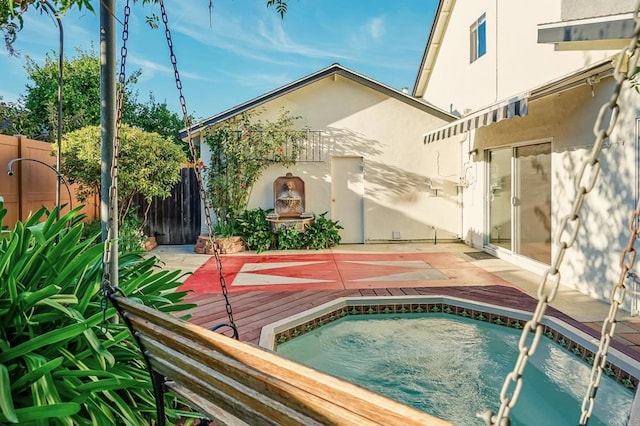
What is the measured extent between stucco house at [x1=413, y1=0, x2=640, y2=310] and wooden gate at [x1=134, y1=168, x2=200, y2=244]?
717 cm

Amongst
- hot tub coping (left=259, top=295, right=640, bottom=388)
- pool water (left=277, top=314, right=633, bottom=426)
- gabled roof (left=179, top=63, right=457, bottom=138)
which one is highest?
gabled roof (left=179, top=63, right=457, bottom=138)

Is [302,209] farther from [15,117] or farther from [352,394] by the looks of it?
[15,117]

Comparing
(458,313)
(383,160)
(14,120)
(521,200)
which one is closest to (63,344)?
(458,313)

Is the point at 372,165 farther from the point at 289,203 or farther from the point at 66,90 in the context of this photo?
the point at 66,90

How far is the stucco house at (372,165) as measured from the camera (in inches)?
494

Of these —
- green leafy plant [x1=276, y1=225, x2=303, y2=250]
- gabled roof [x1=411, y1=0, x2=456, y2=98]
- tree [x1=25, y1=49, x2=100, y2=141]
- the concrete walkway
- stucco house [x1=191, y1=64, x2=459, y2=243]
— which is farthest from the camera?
tree [x1=25, y1=49, x2=100, y2=141]

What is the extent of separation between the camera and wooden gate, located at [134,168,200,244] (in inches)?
504

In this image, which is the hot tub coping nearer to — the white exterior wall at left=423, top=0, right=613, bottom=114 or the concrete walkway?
the concrete walkway

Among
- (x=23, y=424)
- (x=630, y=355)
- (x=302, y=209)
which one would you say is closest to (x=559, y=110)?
(x=630, y=355)

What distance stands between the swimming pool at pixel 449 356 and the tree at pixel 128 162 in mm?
6367

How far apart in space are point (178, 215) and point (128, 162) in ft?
10.8

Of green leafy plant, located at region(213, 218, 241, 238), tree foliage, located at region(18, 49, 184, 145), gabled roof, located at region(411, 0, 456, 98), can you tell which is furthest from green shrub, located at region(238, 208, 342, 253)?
gabled roof, located at region(411, 0, 456, 98)

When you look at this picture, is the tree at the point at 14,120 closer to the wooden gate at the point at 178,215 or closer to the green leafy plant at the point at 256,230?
the wooden gate at the point at 178,215

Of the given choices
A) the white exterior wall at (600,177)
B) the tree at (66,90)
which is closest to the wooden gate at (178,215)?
the tree at (66,90)
